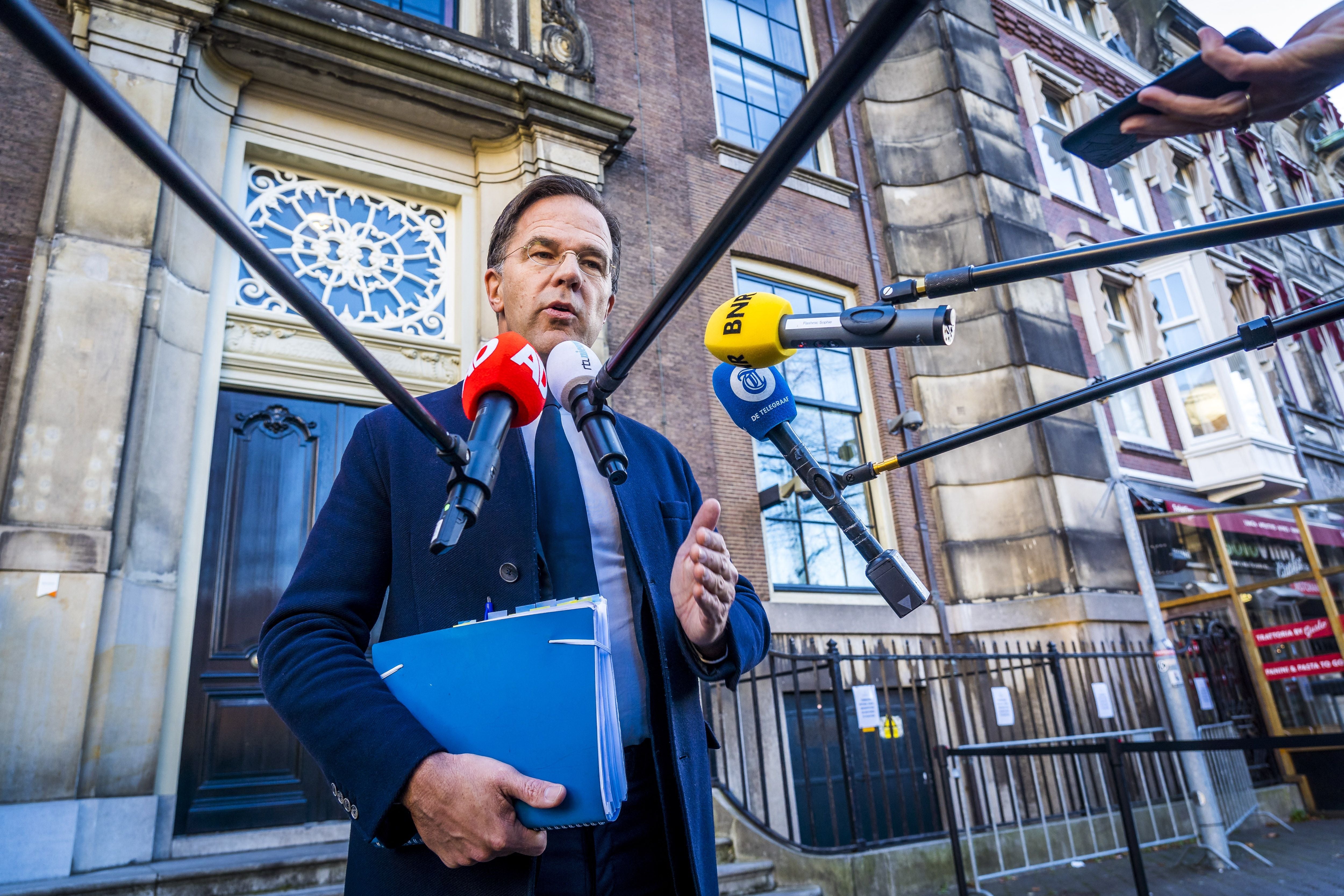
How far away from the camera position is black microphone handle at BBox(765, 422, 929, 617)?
172cm

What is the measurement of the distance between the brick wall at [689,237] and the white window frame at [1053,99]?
4.21 metres

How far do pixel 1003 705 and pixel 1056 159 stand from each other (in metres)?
9.19

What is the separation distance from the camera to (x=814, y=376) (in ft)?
31.3

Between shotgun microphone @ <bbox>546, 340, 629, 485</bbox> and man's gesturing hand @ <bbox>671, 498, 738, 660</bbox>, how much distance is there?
0.20 meters

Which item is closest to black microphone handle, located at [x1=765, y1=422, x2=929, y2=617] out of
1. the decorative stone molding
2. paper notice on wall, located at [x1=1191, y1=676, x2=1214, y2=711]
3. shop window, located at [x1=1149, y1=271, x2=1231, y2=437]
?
the decorative stone molding

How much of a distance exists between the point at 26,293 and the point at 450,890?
6043mm

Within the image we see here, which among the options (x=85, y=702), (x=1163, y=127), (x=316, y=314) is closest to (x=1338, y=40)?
(x=1163, y=127)

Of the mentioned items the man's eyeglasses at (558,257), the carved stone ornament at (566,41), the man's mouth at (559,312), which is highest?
the carved stone ornament at (566,41)

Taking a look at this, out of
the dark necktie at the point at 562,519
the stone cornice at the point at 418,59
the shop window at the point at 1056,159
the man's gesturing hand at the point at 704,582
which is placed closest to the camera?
the man's gesturing hand at the point at 704,582

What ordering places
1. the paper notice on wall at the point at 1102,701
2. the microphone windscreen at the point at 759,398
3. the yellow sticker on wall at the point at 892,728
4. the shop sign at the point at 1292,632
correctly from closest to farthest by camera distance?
the microphone windscreen at the point at 759,398
the yellow sticker on wall at the point at 892,728
the paper notice on wall at the point at 1102,701
the shop sign at the point at 1292,632

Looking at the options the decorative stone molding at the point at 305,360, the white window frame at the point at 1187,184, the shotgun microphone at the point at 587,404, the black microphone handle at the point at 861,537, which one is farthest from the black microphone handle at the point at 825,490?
the white window frame at the point at 1187,184

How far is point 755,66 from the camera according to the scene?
10773 millimetres

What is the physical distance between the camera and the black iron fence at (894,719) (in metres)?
6.26

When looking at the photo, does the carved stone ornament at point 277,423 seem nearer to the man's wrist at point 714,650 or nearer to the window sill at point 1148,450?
the man's wrist at point 714,650
